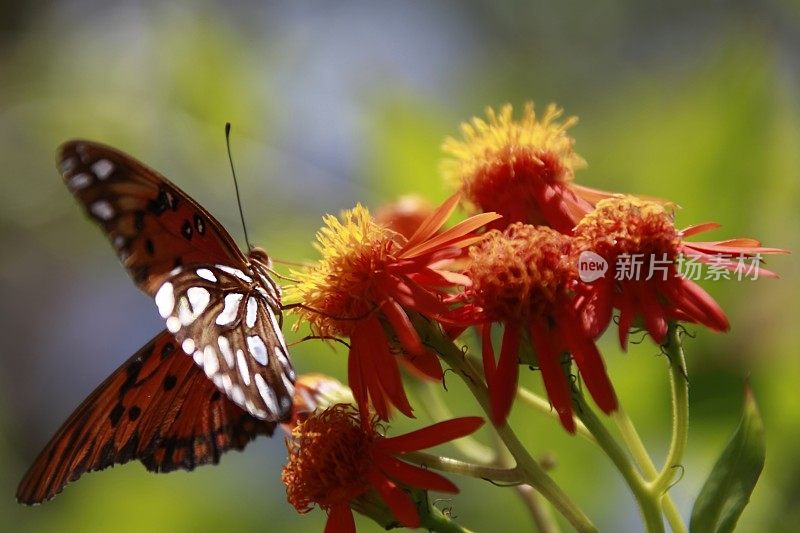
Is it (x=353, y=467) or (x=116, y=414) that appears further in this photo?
(x=116, y=414)

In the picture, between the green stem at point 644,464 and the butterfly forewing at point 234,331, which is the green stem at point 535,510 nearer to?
the green stem at point 644,464

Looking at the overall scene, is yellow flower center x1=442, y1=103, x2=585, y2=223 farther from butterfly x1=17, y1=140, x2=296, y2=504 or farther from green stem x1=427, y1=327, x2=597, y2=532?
butterfly x1=17, y1=140, x2=296, y2=504

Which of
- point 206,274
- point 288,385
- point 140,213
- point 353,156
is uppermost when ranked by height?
point 353,156

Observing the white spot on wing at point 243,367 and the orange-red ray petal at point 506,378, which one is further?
the white spot on wing at point 243,367

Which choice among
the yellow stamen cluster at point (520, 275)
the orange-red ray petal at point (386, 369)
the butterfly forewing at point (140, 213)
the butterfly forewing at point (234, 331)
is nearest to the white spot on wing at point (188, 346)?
the butterfly forewing at point (234, 331)

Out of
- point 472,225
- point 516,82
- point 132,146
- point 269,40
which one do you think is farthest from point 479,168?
point 269,40

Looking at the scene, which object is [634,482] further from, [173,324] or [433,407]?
[173,324]
